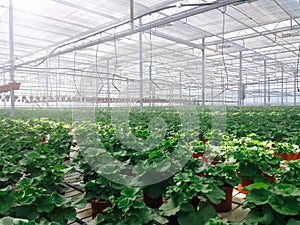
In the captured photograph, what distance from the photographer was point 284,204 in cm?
153

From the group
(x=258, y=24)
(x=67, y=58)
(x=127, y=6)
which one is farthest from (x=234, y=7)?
(x=67, y=58)

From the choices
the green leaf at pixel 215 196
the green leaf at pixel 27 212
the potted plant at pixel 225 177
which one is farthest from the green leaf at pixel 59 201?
the potted plant at pixel 225 177

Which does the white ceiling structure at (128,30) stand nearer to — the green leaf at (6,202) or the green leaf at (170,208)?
the green leaf at (6,202)

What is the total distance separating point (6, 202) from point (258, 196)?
5.45 feet

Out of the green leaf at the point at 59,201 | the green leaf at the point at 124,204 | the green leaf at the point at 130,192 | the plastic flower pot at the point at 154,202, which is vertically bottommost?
the plastic flower pot at the point at 154,202

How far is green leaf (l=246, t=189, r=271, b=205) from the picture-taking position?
62.9 inches

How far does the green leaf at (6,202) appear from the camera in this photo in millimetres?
1718

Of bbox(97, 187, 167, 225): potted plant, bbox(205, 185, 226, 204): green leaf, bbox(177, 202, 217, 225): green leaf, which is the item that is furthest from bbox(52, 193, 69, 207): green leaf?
bbox(205, 185, 226, 204): green leaf

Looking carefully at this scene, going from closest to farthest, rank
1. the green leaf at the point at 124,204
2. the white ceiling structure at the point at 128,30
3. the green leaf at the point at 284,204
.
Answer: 1. the green leaf at the point at 284,204
2. the green leaf at the point at 124,204
3. the white ceiling structure at the point at 128,30

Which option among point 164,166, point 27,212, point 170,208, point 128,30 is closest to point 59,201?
point 27,212

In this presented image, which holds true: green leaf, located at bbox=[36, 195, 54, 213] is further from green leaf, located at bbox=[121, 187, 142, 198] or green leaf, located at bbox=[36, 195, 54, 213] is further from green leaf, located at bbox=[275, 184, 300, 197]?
green leaf, located at bbox=[275, 184, 300, 197]

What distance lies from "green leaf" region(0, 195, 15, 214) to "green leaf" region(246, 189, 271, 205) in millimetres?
1558

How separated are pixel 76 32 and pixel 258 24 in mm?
8976

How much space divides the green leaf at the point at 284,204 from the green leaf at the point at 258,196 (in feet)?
0.19
